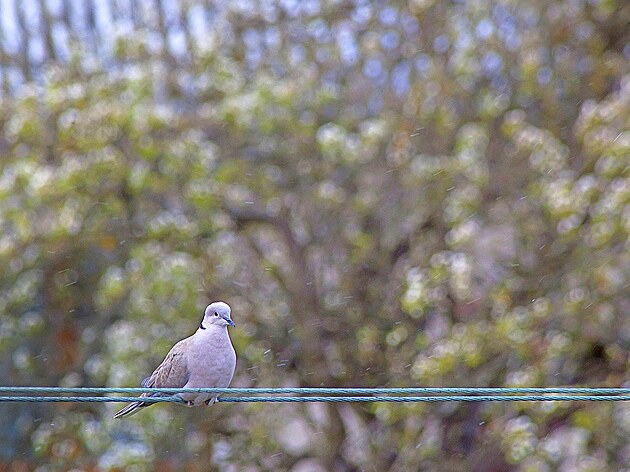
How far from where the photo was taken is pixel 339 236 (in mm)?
5871

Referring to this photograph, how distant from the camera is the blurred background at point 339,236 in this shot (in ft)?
17.8

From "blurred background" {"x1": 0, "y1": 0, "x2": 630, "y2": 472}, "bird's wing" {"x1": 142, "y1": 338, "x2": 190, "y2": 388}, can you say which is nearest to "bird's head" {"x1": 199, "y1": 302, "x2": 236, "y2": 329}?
"bird's wing" {"x1": 142, "y1": 338, "x2": 190, "y2": 388}

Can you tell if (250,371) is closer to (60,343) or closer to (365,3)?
(60,343)

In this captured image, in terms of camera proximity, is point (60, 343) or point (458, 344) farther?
point (60, 343)

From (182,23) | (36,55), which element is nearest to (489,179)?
(182,23)

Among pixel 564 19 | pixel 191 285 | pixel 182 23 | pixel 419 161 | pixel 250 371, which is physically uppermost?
pixel 182 23

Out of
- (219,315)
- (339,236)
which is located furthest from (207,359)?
(339,236)

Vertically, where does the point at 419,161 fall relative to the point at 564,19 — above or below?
below

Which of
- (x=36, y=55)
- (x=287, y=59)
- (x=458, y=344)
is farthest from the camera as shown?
(x=36, y=55)

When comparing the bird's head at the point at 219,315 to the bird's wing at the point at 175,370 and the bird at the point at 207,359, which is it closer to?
the bird at the point at 207,359

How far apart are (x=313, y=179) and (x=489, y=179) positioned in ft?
3.25

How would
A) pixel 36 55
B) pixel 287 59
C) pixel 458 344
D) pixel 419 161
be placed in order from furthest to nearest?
pixel 36 55, pixel 287 59, pixel 419 161, pixel 458 344

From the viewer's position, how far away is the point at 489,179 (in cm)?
589

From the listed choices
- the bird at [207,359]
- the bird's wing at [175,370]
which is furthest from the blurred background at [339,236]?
the bird at [207,359]
